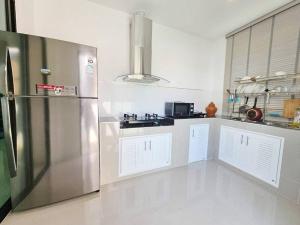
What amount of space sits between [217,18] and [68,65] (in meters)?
2.63

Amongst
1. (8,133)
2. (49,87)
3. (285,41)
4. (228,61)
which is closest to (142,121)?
(49,87)

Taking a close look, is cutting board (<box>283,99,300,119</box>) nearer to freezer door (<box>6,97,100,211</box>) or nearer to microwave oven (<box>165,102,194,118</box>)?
microwave oven (<box>165,102,194,118</box>)

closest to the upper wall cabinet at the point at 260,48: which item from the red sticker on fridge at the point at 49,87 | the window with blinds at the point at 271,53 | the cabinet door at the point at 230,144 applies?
the window with blinds at the point at 271,53

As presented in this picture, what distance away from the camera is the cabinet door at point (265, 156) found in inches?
83.7

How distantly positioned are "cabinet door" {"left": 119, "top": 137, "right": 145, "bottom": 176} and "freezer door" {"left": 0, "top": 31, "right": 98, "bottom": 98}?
36.3 inches

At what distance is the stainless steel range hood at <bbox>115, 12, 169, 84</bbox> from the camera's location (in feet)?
8.34

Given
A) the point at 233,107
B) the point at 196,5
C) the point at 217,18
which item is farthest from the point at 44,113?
the point at 233,107

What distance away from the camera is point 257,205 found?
1897mm

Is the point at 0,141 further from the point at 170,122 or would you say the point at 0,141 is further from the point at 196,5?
the point at 196,5

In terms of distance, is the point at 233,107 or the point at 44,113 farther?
the point at 233,107

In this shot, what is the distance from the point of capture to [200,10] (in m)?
2.50

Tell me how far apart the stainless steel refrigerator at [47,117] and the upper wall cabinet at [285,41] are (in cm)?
285

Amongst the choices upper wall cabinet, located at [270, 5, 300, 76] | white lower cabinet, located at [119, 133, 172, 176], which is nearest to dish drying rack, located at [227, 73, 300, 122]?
upper wall cabinet, located at [270, 5, 300, 76]

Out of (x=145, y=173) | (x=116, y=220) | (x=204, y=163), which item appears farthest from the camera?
(x=204, y=163)
